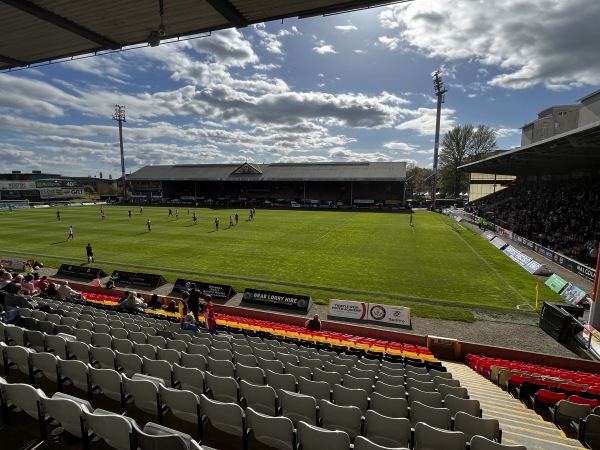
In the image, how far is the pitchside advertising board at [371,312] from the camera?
46.9 ft

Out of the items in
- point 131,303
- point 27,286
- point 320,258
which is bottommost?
point 320,258

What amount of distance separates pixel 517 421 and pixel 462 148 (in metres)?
88.1

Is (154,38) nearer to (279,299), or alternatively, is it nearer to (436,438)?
(279,299)

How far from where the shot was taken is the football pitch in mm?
17797

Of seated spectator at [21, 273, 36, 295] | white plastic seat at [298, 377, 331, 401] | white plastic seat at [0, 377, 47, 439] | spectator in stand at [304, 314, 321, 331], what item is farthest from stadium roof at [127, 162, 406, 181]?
white plastic seat at [0, 377, 47, 439]

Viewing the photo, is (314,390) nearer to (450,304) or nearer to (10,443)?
(10,443)

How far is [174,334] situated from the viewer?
27.9 ft

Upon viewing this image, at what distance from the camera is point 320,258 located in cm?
2478

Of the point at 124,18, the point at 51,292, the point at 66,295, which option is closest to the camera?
the point at 124,18

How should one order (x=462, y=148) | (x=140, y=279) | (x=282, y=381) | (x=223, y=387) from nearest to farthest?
(x=223, y=387)
(x=282, y=381)
(x=140, y=279)
(x=462, y=148)

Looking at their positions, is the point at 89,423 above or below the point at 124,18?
below

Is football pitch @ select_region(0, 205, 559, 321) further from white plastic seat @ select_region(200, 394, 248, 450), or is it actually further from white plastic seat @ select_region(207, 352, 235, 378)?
white plastic seat @ select_region(200, 394, 248, 450)

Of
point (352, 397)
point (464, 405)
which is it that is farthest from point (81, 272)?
Answer: point (464, 405)

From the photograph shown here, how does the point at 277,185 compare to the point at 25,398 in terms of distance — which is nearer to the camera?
the point at 25,398
